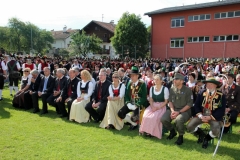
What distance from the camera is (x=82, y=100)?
286 inches

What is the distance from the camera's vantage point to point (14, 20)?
186ft

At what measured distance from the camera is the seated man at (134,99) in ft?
20.6

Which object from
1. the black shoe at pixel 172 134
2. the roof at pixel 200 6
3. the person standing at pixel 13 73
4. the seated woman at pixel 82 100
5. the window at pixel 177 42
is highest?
the roof at pixel 200 6

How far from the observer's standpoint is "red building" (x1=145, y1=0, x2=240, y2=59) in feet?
76.2

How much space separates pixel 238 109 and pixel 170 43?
24.8 metres

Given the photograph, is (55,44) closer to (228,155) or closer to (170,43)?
(170,43)

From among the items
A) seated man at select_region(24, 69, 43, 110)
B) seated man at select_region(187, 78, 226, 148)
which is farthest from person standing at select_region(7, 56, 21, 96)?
seated man at select_region(187, 78, 226, 148)

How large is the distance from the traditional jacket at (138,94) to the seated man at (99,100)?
32.8 inches

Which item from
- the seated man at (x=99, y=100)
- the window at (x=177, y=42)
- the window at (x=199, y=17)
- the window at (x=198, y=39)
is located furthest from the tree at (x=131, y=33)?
the seated man at (x=99, y=100)

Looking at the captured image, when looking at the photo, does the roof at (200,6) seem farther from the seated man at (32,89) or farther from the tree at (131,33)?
the seated man at (32,89)

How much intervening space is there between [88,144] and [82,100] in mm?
2182

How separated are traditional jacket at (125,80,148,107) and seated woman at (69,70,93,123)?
4.67ft

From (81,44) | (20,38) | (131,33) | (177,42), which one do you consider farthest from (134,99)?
(20,38)

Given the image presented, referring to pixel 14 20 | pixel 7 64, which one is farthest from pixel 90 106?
pixel 14 20
